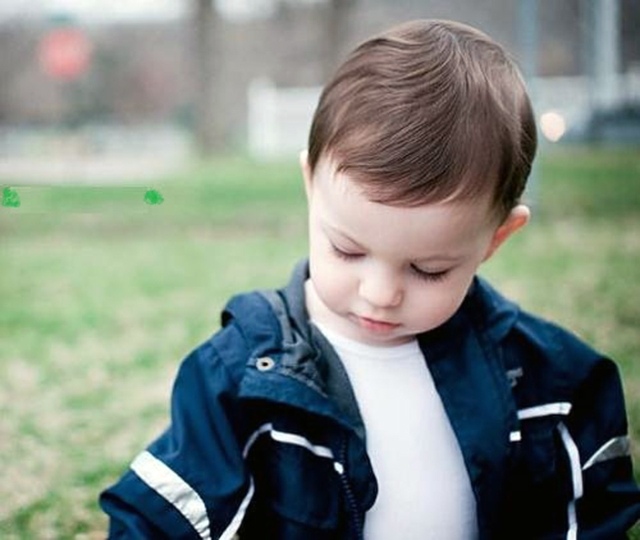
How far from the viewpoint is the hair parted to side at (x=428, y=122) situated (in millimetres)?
1089

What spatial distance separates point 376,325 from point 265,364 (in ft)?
0.46

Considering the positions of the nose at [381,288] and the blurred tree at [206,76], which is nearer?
the nose at [381,288]

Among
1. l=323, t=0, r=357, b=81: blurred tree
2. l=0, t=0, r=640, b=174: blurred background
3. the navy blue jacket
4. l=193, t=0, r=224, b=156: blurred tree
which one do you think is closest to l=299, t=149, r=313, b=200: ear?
the navy blue jacket

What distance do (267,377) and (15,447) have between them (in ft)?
2.61

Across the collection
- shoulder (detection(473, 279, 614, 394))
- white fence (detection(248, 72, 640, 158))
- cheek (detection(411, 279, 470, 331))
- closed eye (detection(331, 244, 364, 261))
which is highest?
closed eye (detection(331, 244, 364, 261))

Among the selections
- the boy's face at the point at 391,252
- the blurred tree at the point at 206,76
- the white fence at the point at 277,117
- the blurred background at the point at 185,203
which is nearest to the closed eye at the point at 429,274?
the boy's face at the point at 391,252

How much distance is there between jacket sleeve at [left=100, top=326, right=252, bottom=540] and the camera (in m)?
1.17

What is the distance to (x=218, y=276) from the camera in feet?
11.4

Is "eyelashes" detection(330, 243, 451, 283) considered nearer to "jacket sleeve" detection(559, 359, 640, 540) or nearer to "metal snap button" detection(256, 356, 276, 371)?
"metal snap button" detection(256, 356, 276, 371)

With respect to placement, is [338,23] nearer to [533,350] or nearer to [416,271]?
[533,350]

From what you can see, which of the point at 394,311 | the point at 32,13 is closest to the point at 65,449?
the point at 394,311

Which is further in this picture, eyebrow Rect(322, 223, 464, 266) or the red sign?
the red sign

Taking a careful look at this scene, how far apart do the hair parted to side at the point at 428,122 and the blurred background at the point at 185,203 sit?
43 centimetres

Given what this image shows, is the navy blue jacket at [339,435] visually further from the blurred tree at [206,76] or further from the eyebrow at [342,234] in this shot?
the blurred tree at [206,76]
